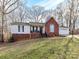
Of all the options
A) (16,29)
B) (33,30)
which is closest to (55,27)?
(33,30)

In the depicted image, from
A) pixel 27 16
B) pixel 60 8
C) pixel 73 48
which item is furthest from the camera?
pixel 27 16

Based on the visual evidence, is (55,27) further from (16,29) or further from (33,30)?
(16,29)

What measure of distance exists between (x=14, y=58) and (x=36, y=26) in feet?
72.4

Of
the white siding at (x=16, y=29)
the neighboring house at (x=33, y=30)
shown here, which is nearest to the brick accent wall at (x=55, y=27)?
the neighboring house at (x=33, y=30)

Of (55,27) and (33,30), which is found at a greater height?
(55,27)

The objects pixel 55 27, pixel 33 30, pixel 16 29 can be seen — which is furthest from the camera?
pixel 33 30

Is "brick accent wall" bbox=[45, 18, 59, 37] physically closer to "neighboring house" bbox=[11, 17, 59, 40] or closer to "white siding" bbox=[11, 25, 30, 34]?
"neighboring house" bbox=[11, 17, 59, 40]

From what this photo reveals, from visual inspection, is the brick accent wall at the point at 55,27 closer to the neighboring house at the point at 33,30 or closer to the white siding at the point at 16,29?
the neighboring house at the point at 33,30

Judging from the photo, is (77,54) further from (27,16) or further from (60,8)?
(27,16)

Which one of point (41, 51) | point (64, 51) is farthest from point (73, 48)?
point (41, 51)

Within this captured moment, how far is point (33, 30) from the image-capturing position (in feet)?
117

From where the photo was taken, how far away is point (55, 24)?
34.2 metres

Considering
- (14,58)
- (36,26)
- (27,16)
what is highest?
(27,16)

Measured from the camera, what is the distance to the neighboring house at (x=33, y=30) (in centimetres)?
3175
